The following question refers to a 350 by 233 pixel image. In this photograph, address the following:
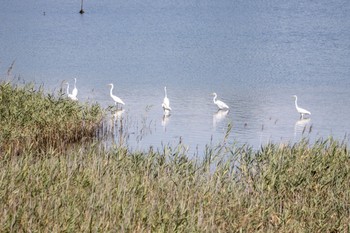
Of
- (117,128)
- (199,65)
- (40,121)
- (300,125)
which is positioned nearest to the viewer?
(40,121)

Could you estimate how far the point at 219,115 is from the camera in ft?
84.8

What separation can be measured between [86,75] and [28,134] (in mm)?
17346

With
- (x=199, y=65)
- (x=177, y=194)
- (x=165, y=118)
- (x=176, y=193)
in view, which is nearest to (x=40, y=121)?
(x=165, y=118)

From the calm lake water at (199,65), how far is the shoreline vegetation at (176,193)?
235cm

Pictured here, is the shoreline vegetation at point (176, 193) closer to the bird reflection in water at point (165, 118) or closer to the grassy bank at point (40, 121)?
the grassy bank at point (40, 121)

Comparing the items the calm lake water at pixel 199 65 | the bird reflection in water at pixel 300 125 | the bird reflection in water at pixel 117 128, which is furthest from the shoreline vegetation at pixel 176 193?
the bird reflection in water at pixel 300 125

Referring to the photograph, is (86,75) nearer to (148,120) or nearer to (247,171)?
(148,120)

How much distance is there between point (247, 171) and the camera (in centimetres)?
1368

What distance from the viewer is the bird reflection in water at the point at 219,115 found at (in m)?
24.9

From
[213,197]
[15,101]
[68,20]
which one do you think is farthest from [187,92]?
[68,20]

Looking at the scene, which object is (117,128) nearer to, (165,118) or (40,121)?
(165,118)

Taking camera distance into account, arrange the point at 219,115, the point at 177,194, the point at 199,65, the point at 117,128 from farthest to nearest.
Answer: the point at 199,65 < the point at 219,115 < the point at 117,128 < the point at 177,194

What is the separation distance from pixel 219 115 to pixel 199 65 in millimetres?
13231

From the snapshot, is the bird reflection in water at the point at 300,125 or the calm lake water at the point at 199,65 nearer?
the bird reflection in water at the point at 300,125
